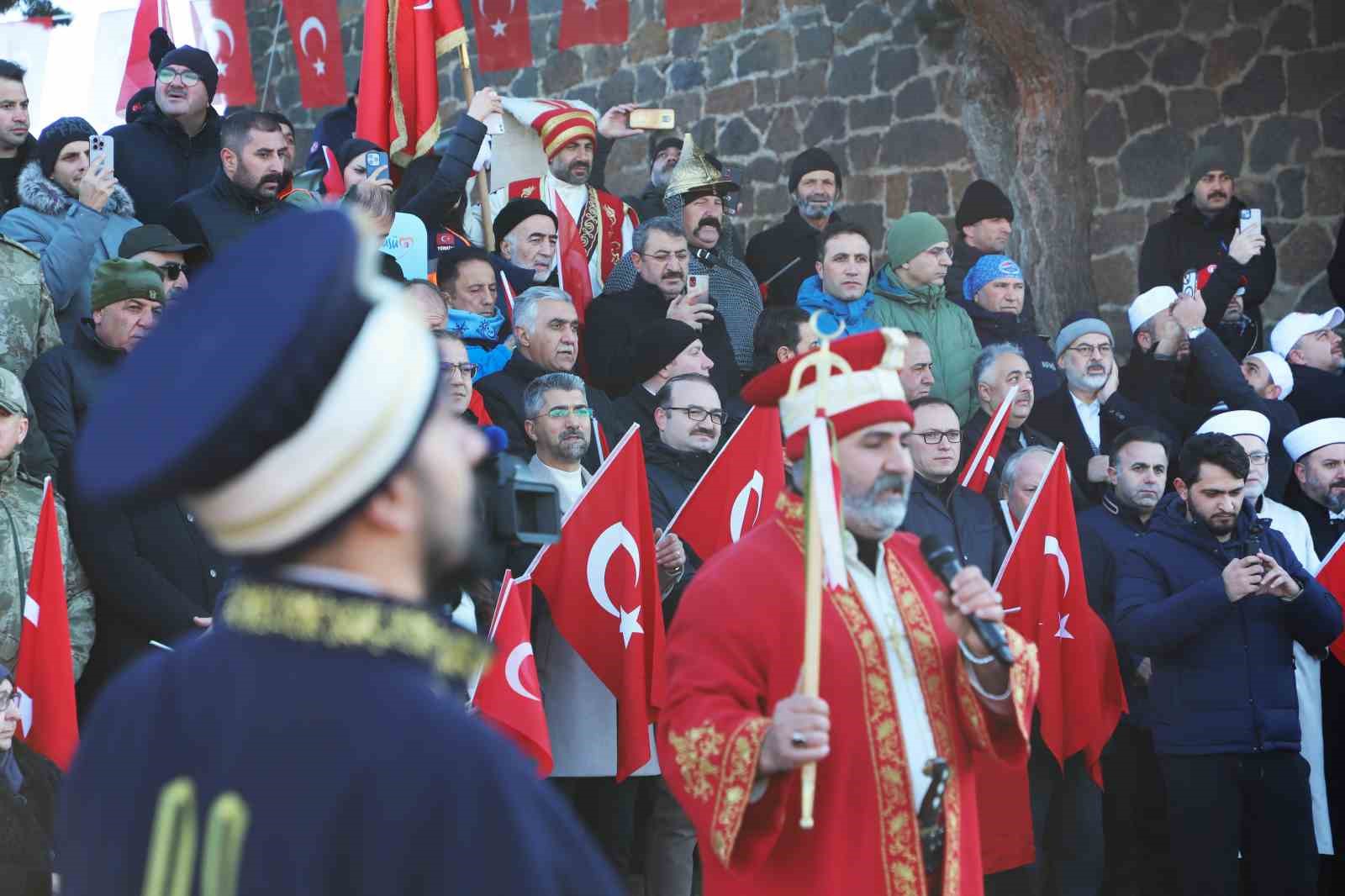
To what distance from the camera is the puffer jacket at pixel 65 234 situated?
6.65 meters

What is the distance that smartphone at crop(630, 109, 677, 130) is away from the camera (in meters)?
9.80

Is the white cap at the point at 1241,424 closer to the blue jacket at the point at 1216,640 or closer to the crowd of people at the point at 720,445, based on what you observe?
the crowd of people at the point at 720,445

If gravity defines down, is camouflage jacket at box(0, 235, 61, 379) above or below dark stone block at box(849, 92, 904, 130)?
below

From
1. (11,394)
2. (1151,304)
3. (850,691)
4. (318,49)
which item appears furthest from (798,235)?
(318,49)

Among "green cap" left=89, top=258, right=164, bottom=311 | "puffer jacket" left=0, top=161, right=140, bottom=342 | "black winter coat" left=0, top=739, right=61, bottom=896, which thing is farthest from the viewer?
"puffer jacket" left=0, top=161, right=140, bottom=342

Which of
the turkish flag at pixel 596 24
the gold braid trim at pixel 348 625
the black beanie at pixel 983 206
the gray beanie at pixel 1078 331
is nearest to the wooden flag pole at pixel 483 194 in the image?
the black beanie at pixel 983 206

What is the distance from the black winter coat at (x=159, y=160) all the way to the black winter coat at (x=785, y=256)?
113 inches

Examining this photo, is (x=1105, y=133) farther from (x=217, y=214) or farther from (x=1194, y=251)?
(x=217, y=214)

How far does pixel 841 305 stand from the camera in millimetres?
8211

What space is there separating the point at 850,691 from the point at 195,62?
569 centimetres

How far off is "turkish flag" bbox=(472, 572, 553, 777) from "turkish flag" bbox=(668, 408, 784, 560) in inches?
32.6

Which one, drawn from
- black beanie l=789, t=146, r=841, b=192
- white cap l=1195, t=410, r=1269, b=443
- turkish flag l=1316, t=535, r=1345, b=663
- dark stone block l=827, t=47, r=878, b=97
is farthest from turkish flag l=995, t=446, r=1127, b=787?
dark stone block l=827, t=47, r=878, b=97

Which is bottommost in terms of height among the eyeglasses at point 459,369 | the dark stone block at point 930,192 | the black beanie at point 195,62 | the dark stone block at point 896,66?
the eyeglasses at point 459,369

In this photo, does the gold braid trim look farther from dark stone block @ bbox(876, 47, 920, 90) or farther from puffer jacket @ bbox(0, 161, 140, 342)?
dark stone block @ bbox(876, 47, 920, 90)
